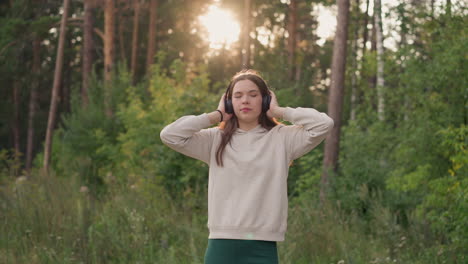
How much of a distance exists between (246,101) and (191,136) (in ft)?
1.40

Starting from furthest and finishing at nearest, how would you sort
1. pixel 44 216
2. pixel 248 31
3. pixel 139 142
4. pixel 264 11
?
pixel 264 11, pixel 248 31, pixel 139 142, pixel 44 216

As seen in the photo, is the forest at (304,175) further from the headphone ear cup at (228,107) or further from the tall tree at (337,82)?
the headphone ear cup at (228,107)

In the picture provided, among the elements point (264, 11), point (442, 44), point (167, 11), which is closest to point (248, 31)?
point (264, 11)

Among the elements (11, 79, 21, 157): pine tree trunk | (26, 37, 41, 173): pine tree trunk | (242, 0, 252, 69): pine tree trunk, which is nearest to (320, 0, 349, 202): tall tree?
(242, 0, 252, 69): pine tree trunk

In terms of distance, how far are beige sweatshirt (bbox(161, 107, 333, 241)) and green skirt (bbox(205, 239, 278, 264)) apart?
0.04 meters

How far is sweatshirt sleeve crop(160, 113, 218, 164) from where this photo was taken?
154 inches

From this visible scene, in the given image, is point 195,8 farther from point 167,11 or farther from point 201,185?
point 201,185

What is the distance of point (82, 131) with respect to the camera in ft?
62.5

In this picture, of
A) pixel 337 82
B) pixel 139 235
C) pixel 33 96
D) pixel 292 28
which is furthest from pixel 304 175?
pixel 33 96

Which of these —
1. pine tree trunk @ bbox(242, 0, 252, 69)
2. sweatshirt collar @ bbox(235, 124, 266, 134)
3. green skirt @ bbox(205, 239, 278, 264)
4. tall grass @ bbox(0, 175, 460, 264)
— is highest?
pine tree trunk @ bbox(242, 0, 252, 69)

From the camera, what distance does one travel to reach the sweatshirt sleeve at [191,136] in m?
3.90

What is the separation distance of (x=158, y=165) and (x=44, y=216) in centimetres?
489

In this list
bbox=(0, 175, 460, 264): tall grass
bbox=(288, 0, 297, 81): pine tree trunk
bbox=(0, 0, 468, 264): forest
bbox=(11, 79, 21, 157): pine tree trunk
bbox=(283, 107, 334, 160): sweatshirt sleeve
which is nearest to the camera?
bbox=(283, 107, 334, 160): sweatshirt sleeve

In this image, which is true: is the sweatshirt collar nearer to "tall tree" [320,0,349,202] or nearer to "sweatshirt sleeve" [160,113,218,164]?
"sweatshirt sleeve" [160,113,218,164]
